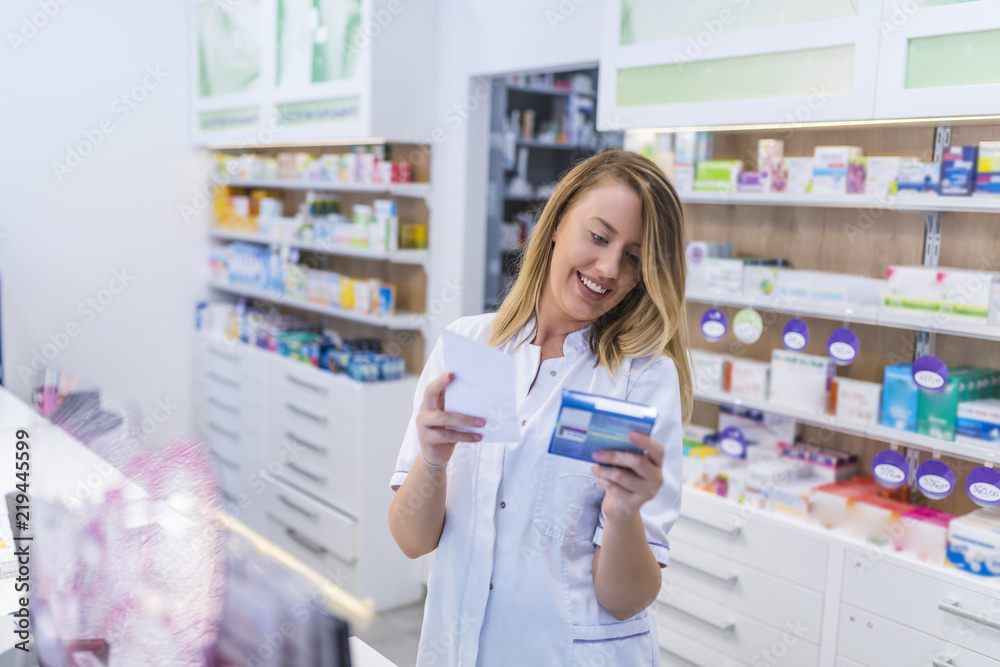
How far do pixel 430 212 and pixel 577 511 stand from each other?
284 centimetres

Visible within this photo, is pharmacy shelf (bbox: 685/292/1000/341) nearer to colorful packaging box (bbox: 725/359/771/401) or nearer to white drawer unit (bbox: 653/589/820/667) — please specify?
colorful packaging box (bbox: 725/359/771/401)

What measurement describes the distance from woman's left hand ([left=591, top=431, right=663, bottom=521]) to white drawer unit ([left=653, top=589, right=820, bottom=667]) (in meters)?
1.79

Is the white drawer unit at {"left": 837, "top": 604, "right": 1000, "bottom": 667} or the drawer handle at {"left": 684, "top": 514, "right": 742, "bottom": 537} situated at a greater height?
the drawer handle at {"left": 684, "top": 514, "right": 742, "bottom": 537}

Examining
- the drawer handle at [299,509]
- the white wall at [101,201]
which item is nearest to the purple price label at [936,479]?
the drawer handle at [299,509]

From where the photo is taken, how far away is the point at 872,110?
7.84 ft

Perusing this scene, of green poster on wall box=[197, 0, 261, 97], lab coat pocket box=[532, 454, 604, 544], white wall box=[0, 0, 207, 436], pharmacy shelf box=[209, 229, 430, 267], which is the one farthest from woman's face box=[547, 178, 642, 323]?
white wall box=[0, 0, 207, 436]

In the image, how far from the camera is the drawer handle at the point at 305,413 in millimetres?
4203

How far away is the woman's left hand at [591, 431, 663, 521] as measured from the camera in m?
1.14

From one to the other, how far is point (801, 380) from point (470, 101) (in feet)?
6.46

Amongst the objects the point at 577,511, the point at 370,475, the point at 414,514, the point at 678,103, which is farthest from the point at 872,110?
the point at 370,475

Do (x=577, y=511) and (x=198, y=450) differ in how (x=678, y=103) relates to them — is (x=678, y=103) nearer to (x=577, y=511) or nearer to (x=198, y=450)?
(x=577, y=511)

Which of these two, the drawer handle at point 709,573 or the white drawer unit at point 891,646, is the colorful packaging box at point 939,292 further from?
the drawer handle at point 709,573

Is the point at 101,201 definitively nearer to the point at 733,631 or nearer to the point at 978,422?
the point at 733,631

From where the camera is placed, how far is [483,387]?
1.22 meters
